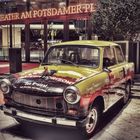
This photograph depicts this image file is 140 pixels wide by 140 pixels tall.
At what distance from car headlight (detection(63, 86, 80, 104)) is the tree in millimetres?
6664

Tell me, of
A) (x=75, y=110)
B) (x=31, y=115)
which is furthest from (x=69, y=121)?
(x=31, y=115)

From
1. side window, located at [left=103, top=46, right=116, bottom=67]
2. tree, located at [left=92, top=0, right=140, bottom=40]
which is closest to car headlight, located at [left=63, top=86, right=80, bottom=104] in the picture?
side window, located at [left=103, top=46, right=116, bottom=67]

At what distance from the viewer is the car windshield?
679 cm

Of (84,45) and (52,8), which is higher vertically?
(52,8)

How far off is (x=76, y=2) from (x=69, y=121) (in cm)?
1324

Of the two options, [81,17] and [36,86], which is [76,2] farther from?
[36,86]

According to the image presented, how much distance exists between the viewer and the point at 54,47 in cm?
736

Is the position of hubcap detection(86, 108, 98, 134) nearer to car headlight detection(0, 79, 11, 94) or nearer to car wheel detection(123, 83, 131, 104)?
car headlight detection(0, 79, 11, 94)

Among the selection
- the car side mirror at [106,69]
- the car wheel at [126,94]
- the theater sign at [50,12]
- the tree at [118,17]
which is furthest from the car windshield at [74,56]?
the theater sign at [50,12]

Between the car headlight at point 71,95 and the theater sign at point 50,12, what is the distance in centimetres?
1003

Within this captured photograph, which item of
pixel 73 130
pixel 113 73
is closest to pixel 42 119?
pixel 73 130

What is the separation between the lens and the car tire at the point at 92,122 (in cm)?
579

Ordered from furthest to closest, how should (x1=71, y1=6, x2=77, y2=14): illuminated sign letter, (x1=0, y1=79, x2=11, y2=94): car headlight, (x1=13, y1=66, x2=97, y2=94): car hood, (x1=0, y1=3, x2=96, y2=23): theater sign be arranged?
(x1=71, y1=6, x2=77, y2=14): illuminated sign letter
(x1=0, y1=3, x2=96, y2=23): theater sign
(x1=0, y1=79, x2=11, y2=94): car headlight
(x1=13, y1=66, x2=97, y2=94): car hood

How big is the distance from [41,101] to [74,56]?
165 centimetres
